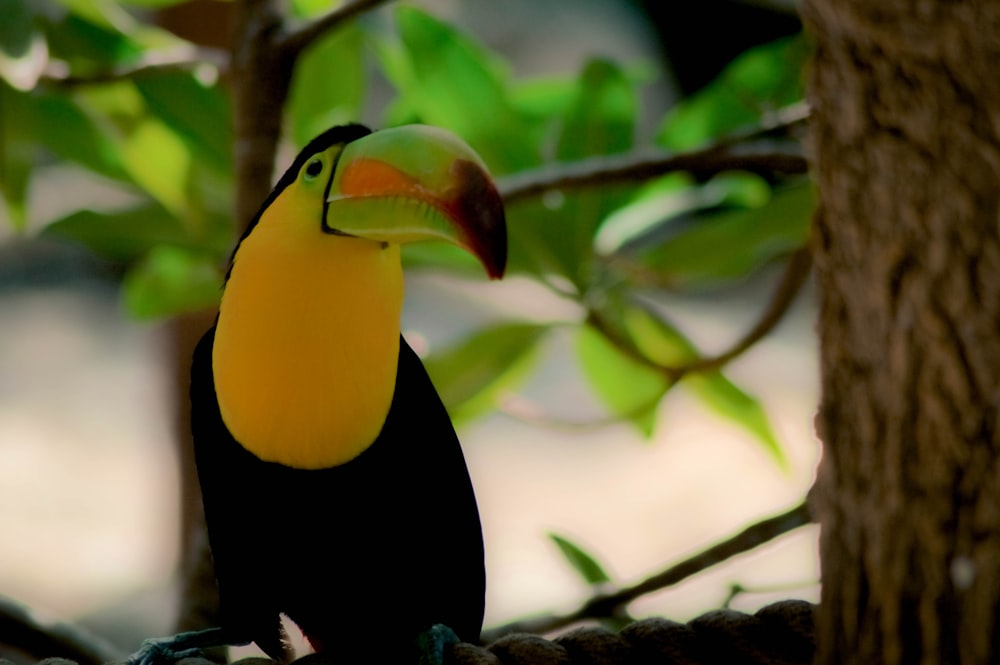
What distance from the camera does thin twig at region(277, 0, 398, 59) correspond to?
1.25 meters

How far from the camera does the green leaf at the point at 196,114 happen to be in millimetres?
1458

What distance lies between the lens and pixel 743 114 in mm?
1611

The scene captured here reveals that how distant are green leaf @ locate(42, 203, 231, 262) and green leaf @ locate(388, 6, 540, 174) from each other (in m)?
0.29

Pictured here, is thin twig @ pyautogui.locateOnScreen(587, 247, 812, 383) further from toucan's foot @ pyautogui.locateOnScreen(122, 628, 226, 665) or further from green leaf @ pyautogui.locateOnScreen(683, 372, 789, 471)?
toucan's foot @ pyautogui.locateOnScreen(122, 628, 226, 665)

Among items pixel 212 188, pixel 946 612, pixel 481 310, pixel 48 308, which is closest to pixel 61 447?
pixel 48 308

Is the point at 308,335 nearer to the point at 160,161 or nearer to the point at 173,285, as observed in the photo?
the point at 160,161

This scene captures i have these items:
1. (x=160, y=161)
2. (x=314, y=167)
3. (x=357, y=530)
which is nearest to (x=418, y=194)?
(x=314, y=167)

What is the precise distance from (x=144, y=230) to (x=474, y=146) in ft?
1.33

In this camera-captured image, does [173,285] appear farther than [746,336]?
Yes

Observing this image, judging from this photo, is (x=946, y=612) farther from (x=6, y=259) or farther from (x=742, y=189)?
(x=6, y=259)

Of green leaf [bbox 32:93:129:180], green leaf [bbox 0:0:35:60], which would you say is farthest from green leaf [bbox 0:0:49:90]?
green leaf [bbox 32:93:129:180]

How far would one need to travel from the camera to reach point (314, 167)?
103cm

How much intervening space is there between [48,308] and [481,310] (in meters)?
2.21

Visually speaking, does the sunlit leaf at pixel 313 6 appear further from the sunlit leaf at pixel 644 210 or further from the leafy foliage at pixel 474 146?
the sunlit leaf at pixel 644 210
